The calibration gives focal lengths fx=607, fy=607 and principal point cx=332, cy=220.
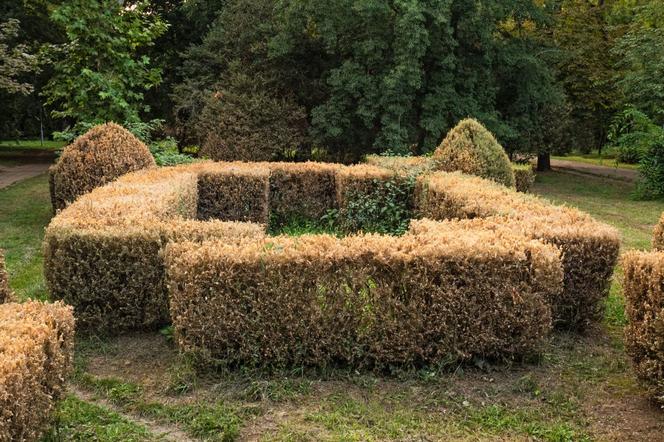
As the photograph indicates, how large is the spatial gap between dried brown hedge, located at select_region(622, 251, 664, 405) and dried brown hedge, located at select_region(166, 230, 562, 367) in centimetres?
51

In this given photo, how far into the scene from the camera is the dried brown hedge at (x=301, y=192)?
426 inches

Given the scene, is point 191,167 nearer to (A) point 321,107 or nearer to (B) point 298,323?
(B) point 298,323

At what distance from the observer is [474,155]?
959 cm

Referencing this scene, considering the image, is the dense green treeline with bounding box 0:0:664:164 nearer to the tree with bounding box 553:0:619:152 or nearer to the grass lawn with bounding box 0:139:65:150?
the tree with bounding box 553:0:619:152

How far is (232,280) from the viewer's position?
14.0 ft

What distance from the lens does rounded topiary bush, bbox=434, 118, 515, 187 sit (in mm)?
9578

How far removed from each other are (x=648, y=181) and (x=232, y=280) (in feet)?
51.6

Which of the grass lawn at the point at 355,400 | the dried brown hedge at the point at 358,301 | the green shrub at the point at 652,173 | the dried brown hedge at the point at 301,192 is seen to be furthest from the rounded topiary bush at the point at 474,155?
the green shrub at the point at 652,173

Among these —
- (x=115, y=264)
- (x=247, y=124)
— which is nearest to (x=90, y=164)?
(x=115, y=264)

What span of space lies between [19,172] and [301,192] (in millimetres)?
15106

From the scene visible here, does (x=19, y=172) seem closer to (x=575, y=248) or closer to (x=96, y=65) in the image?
(x=96, y=65)

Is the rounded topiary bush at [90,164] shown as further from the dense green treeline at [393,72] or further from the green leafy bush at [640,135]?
the green leafy bush at [640,135]

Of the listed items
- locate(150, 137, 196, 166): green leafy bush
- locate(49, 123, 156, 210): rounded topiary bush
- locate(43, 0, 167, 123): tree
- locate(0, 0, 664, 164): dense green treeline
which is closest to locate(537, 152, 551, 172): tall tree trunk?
locate(0, 0, 664, 164): dense green treeline

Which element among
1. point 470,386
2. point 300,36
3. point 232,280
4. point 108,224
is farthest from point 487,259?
point 300,36
